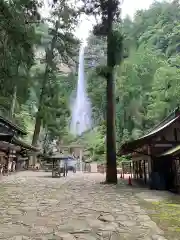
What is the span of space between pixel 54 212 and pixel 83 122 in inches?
1689

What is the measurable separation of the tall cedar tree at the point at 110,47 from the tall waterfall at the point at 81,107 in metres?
32.3

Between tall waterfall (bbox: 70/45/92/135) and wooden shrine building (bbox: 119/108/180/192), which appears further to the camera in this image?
tall waterfall (bbox: 70/45/92/135)

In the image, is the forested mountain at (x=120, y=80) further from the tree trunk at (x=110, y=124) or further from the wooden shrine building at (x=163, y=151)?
the wooden shrine building at (x=163, y=151)

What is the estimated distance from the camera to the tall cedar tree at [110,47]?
14.1 meters

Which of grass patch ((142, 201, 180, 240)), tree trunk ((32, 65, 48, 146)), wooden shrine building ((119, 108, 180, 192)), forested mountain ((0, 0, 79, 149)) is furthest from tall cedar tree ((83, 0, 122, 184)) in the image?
tree trunk ((32, 65, 48, 146))

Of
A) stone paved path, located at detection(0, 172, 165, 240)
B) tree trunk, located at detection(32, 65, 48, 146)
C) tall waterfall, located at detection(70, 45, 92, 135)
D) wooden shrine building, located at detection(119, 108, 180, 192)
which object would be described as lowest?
stone paved path, located at detection(0, 172, 165, 240)

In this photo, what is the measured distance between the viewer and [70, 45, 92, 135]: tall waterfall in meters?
48.2

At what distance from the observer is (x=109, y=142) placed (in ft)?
46.5

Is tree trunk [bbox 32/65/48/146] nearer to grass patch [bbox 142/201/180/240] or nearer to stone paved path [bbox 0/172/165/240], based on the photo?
stone paved path [bbox 0/172/165/240]

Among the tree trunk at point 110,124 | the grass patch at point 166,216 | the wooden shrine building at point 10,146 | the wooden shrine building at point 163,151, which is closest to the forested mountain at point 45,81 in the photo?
the wooden shrine building at point 10,146

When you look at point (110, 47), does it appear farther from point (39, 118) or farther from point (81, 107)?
point (81, 107)

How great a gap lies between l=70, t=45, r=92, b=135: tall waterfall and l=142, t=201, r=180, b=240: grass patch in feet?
131

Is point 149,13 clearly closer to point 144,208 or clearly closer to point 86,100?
point 86,100

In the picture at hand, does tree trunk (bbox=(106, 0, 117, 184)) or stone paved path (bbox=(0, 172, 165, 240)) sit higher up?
tree trunk (bbox=(106, 0, 117, 184))
